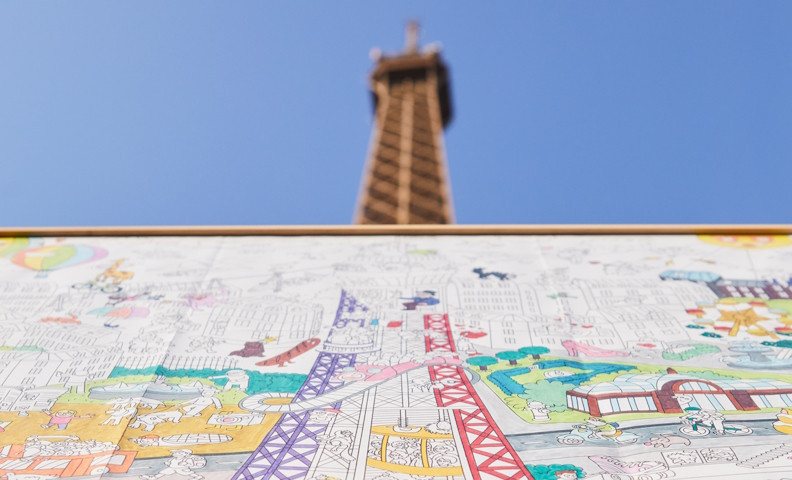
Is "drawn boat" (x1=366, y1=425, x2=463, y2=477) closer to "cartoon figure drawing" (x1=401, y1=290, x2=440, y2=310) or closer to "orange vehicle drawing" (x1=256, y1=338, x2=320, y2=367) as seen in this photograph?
"orange vehicle drawing" (x1=256, y1=338, x2=320, y2=367)

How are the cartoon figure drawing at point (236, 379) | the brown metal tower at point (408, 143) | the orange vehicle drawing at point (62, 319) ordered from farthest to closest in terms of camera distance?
the brown metal tower at point (408, 143)
the orange vehicle drawing at point (62, 319)
the cartoon figure drawing at point (236, 379)

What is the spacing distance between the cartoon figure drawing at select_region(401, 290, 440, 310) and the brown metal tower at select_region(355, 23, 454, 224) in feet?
55.9

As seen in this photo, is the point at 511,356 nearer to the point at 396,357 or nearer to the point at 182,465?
the point at 396,357

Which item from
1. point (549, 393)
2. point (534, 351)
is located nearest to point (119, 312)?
point (534, 351)

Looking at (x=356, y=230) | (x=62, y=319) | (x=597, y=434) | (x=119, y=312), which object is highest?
(x=356, y=230)

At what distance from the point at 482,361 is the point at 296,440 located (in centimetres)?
137

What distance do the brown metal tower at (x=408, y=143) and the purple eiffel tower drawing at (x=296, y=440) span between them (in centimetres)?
1813

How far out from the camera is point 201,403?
3.71 metres

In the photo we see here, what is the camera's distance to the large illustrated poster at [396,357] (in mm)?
3152

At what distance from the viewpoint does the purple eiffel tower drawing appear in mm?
3055

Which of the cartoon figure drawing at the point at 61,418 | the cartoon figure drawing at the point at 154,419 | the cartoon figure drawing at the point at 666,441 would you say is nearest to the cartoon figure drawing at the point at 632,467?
the cartoon figure drawing at the point at 666,441

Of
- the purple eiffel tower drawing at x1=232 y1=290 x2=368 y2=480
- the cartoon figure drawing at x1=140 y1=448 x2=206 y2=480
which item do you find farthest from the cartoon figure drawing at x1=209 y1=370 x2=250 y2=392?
the cartoon figure drawing at x1=140 y1=448 x2=206 y2=480

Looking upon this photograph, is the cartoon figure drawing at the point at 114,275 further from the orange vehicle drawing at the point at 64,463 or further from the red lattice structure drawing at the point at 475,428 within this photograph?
the red lattice structure drawing at the point at 475,428

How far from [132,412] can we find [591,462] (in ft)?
7.80
